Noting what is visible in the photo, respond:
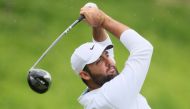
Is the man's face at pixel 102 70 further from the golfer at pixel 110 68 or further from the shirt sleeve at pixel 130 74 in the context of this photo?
the shirt sleeve at pixel 130 74

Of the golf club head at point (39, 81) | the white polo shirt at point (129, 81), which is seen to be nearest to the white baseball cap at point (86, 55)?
the white polo shirt at point (129, 81)

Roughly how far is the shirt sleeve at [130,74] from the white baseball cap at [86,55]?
0.85ft

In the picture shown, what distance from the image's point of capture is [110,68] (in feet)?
20.9

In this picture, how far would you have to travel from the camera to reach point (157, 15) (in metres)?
17.0

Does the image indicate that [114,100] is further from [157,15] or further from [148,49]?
[157,15]

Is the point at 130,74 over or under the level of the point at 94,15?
under

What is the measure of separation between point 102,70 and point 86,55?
173 millimetres

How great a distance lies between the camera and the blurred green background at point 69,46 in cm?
1288

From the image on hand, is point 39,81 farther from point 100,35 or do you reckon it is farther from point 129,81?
point 129,81

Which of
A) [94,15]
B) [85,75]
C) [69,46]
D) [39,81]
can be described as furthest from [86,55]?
[69,46]

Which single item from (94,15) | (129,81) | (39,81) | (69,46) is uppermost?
(94,15)

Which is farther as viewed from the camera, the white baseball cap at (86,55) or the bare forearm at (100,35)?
the bare forearm at (100,35)

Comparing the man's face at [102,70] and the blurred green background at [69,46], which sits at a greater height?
the man's face at [102,70]

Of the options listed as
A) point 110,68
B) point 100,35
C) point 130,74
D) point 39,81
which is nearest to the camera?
point 130,74
